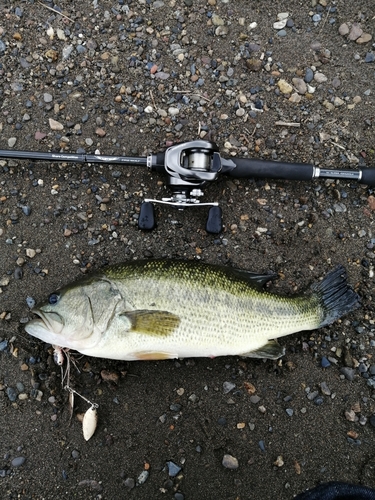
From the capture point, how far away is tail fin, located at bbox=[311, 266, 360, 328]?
3.25 m

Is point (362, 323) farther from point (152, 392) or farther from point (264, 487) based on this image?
point (152, 392)

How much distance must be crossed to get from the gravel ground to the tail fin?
0.19 m

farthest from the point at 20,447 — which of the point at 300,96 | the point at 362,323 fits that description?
the point at 300,96

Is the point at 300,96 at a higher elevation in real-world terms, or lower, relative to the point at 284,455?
higher

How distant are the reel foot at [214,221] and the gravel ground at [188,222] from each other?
129mm

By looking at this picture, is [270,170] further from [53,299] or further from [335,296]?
[53,299]

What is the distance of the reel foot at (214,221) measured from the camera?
11.1 feet

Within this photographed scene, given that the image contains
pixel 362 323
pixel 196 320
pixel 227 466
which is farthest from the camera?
pixel 362 323

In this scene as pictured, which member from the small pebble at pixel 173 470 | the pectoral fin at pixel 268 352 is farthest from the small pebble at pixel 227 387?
the small pebble at pixel 173 470

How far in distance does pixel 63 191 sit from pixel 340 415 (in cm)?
316

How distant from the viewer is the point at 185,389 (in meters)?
3.36

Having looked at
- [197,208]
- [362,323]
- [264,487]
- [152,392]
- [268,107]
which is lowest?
[264,487]

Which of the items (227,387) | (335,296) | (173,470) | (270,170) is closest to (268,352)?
(227,387)

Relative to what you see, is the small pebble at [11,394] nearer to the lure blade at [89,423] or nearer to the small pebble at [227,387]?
the lure blade at [89,423]
